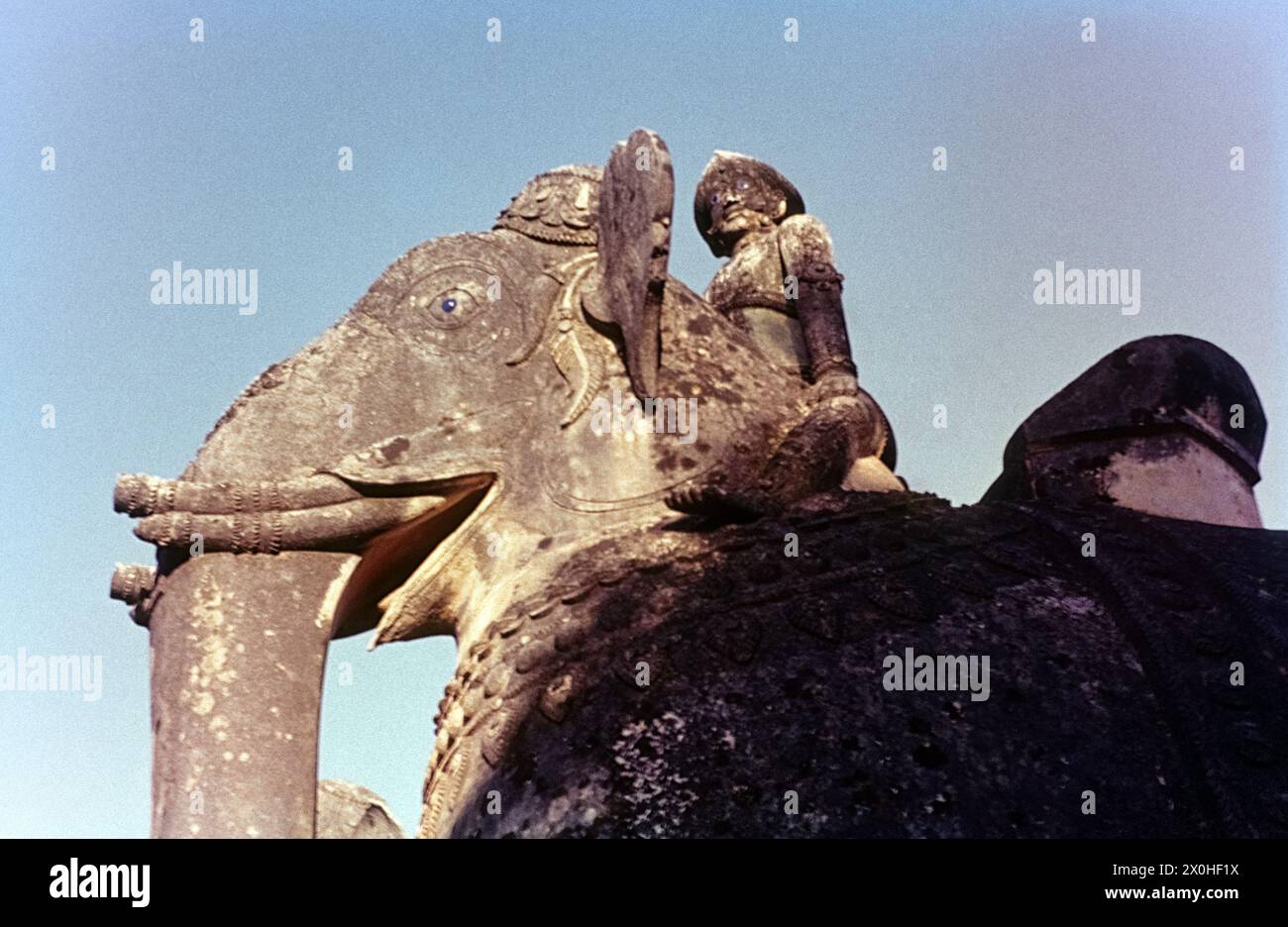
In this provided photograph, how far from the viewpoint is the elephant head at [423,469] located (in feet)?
23.9

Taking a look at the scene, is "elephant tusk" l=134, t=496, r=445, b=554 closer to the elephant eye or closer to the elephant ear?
the elephant eye

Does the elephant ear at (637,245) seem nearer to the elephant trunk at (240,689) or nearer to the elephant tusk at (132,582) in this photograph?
the elephant trunk at (240,689)

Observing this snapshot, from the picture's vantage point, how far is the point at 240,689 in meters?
7.27

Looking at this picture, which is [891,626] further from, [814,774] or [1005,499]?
[1005,499]

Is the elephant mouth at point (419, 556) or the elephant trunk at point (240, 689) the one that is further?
the elephant mouth at point (419, 556)

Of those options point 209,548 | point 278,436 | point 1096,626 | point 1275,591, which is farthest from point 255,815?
point 1275,591

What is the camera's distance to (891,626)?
6.32 m

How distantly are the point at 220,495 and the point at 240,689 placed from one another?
2.58 ft

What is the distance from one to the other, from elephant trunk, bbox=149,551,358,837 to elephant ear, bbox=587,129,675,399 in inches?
53.4

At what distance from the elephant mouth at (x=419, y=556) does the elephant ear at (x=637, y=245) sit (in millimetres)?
754

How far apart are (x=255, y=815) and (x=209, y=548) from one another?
1086mm

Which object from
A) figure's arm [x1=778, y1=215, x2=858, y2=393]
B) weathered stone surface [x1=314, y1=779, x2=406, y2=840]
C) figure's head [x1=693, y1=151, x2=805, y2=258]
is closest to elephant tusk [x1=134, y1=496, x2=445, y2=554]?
weathered stone surface [x1=314, y1=779, x2=406, y2=840]

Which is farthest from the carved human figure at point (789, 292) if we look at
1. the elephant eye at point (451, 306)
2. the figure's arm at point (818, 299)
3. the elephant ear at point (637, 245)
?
the elephant eye at point (451, 306)
